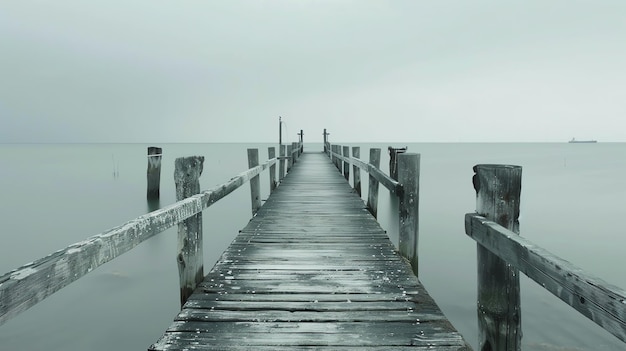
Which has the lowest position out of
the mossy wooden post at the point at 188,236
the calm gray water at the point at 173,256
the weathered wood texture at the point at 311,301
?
the calm gray water at the point at 173,256

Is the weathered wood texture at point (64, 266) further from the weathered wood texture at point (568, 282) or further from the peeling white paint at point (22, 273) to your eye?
the weathered wood texture at point (568, 282)

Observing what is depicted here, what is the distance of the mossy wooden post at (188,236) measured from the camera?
116 inches

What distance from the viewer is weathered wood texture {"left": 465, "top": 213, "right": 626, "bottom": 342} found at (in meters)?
1.09

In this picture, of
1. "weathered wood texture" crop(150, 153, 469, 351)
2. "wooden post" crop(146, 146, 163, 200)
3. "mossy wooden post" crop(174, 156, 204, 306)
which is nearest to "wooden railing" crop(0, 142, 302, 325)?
"mossy wooden post" crop(174, 156, 204, 306)

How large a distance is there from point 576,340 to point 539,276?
4855 mm

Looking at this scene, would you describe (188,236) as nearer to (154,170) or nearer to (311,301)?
(311,301)

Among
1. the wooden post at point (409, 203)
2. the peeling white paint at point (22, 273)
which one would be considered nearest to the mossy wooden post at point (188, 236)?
the peeling white paint at point (22, 273)

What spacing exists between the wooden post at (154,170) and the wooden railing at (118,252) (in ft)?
38.9

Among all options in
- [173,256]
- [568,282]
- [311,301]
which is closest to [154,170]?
[173,256]

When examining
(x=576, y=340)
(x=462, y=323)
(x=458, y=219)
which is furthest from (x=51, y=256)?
(x=458, y=219)

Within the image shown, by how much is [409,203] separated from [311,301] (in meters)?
1.67

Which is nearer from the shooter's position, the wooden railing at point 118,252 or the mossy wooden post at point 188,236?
the wooden railing at point 118,252

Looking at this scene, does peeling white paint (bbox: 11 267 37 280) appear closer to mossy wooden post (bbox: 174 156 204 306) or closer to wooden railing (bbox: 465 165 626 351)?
mossy wooden post (bbox: 174 156 204 306)

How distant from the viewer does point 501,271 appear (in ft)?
6.20
